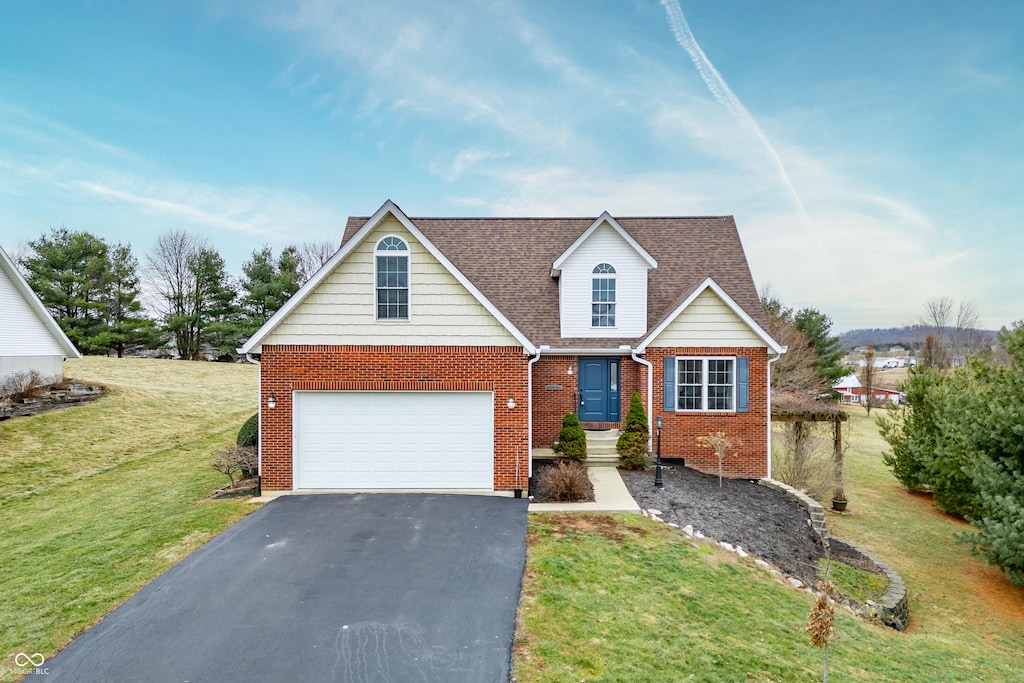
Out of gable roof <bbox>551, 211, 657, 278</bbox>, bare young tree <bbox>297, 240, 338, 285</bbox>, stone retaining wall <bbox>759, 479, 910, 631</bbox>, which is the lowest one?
stone retaining wall <bbox>759, 479, 910, 631</bbox>

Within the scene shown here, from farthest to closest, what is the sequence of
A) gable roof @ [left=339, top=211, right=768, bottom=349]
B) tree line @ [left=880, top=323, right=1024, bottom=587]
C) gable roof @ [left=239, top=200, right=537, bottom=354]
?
gable roof @ [left=339, top=211, right=768, bottom=349] < gable roof @ [left=239, top=200, right=537, bottom=354] < tree line @ [left=880, top=323, right=1024, bottom=587]

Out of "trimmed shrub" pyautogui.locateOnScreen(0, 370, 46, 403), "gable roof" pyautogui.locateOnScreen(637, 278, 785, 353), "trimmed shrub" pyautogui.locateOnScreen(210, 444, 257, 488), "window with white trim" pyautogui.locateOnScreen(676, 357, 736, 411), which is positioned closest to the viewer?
"trimmed shrub" pyautogui.locateOnScreen(210, 444, 257, 488)

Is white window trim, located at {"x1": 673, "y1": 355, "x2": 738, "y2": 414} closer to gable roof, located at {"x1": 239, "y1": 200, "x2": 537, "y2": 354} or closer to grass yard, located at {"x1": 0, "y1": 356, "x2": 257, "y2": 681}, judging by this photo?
gable roof, located at {"x1": 239, "y1": 200, "x2": 537, "y2": 354}

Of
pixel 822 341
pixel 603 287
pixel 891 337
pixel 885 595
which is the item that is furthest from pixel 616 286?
pixel 891 337

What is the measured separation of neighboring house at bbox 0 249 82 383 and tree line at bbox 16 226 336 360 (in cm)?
1762

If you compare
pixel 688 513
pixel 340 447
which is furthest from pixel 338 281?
pixel 688 513

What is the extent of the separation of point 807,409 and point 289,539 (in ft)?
45.4

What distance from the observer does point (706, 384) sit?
1272cm

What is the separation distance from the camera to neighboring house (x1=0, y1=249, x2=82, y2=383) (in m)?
16.8

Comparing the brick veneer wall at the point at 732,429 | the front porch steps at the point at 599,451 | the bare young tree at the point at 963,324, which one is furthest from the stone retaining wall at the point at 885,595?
the bare young tree at the point at 963,324

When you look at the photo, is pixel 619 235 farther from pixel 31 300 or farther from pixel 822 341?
pixel 822 341

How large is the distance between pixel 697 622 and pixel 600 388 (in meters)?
8.37

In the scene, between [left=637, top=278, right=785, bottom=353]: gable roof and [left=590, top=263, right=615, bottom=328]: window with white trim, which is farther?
[left=590, top=263, right=615, bottom=328]: window with white trim

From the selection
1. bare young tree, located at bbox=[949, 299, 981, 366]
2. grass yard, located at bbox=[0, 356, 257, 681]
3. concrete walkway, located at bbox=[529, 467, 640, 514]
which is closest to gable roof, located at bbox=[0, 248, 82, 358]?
grass yard, located at bbox=[0, 356, 257, 681]
